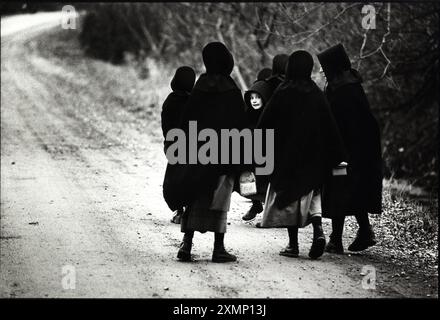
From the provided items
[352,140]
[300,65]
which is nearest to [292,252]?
[352,140]

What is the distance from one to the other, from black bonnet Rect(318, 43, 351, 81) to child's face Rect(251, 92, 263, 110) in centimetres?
149

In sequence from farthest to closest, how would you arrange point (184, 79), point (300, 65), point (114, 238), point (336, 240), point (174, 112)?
1. point (114, 238)
2. point (174, 112)
3. point (184, 79)
4. point (336, 240)
5. point (300, 65)

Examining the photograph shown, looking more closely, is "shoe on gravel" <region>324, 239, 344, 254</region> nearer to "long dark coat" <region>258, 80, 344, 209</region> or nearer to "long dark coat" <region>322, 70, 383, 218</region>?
Result: "long dark coat" <region>322, 70, 383, 218</region>

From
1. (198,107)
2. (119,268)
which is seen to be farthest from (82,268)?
(198,107)

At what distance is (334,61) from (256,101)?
1718mm

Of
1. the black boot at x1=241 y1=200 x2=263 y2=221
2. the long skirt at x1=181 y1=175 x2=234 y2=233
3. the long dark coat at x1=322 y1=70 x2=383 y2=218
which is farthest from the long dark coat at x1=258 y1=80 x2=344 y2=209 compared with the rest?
the black boot at x1=241 y1=200 x2=263 y2=221

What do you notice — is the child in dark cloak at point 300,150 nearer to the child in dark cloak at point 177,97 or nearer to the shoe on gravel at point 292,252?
the shoe on gravel at point 292,252

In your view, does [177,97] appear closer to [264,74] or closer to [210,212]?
[210,212]

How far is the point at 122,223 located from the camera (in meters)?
9.40

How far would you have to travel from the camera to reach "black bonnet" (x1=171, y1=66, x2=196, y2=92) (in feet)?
26.7

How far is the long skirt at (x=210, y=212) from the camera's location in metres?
7.25

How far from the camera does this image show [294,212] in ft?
24.3

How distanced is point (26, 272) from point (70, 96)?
1905cm
